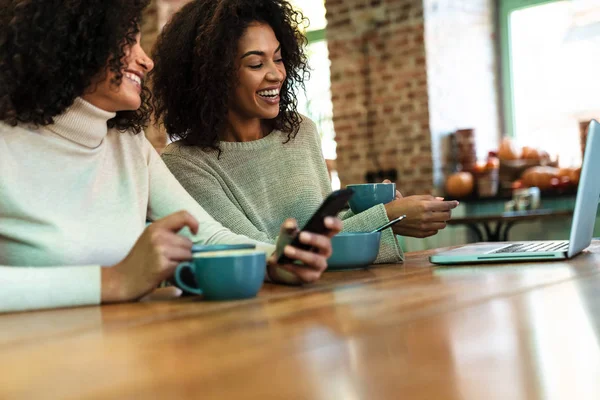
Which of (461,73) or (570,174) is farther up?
(461,73)

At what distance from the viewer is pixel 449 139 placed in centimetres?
561

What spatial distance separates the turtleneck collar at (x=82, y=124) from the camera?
4.84 ft

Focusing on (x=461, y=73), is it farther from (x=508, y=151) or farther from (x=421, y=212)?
(x=421, y=212)

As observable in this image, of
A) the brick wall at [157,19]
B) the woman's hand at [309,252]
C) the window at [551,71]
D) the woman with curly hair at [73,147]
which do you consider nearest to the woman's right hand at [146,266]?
the woman with curly hair at [73,147]

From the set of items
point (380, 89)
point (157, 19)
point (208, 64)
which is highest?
point (157, 19)

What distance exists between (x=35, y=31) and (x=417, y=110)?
14.1ft

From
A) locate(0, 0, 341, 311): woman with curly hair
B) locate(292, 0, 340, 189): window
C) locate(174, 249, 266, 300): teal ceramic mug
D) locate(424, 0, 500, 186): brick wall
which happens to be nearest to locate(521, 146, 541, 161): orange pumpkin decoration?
locate(424, 0, 500, 186): brick wall

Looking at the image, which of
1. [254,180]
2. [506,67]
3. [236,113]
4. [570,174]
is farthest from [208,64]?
[506,67]

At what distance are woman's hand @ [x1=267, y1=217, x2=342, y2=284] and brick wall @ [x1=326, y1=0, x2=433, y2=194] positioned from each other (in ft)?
14.1

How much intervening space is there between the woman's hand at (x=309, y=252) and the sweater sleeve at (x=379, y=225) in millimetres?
437

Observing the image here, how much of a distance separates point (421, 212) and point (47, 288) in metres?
0.93

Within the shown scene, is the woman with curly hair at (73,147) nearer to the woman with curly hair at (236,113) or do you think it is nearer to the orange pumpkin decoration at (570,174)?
the woman with curly hair at (236,113)

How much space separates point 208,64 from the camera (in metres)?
2.12

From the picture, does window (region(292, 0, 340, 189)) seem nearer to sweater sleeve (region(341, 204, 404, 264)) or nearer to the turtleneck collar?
sweater sleeve (region(341, 204, 404, 264))
